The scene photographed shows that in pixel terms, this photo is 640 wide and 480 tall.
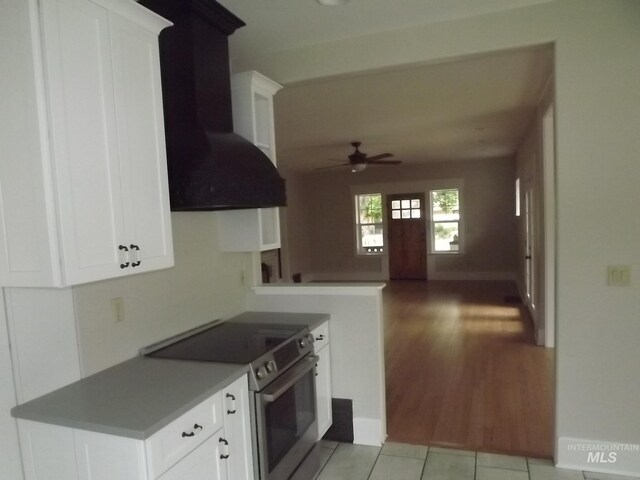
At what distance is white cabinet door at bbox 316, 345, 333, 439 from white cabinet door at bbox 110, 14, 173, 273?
1.25 m

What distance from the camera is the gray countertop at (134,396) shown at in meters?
1.46

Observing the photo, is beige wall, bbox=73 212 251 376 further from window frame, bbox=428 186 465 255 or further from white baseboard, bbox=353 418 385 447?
window frame, bbox=428 186 465 255

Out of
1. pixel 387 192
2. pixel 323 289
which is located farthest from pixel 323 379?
pixel 387 192

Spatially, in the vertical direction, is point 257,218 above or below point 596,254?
above

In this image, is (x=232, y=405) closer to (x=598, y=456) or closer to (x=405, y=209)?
(x=598, y=456)

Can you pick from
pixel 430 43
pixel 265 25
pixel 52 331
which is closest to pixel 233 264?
pixel 52 331

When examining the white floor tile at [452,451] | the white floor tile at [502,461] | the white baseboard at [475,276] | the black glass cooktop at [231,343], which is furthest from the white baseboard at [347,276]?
the black glass cooktop at [231,343]

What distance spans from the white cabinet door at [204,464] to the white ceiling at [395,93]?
2099 millimetres

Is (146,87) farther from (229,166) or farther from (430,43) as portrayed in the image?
(430,43)

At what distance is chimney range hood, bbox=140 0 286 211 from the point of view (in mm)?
2031

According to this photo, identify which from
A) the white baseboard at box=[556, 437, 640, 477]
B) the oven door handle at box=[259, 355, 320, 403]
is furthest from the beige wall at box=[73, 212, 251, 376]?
the white baseboard at box=[556, 437, 640, 477]

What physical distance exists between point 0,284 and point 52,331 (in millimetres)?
286

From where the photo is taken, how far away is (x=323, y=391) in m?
2.77

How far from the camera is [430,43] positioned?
2.59 meters
